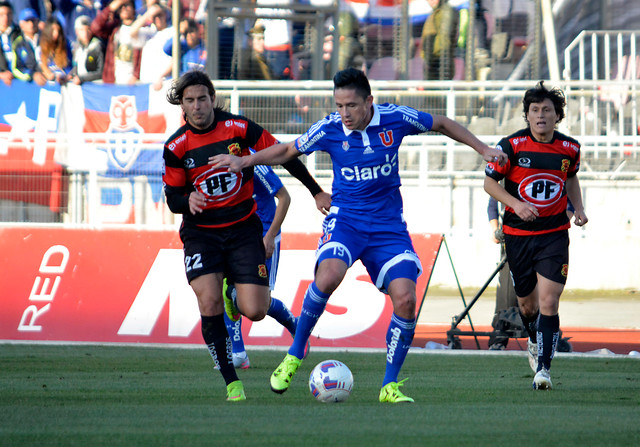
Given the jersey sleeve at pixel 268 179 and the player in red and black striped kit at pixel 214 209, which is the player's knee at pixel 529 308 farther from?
the player in red and black striped kit at pixel 214 209

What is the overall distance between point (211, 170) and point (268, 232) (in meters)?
2.01

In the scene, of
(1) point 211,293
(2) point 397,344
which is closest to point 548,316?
(2) point 397,344

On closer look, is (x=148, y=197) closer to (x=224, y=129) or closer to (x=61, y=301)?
(x=61, y=301)

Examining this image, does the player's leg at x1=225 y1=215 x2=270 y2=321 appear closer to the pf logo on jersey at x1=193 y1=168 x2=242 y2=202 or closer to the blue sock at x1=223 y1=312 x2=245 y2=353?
the pf logo on jersey at x1=193 y1=168 x2=242 y2=202

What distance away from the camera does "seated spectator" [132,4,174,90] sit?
721 inches

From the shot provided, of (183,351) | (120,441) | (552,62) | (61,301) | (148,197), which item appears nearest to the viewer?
(120,441)

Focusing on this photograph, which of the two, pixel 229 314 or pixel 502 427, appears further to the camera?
pixel 229 314

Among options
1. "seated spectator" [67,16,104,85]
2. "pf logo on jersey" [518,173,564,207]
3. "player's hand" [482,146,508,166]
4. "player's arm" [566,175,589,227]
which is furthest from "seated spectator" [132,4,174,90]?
"player's hand" [482,146,508,166]

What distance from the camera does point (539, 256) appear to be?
26.3 feet

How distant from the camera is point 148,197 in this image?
15.5 m

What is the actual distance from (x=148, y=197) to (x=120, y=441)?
10.8 m

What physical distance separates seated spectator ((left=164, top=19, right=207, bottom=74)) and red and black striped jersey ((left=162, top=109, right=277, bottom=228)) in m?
11.4

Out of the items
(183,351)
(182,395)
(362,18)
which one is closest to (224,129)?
(182,395)

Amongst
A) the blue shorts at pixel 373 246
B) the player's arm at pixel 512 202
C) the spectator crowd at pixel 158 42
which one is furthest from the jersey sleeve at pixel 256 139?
the spectator crowd at pixel 158 42
